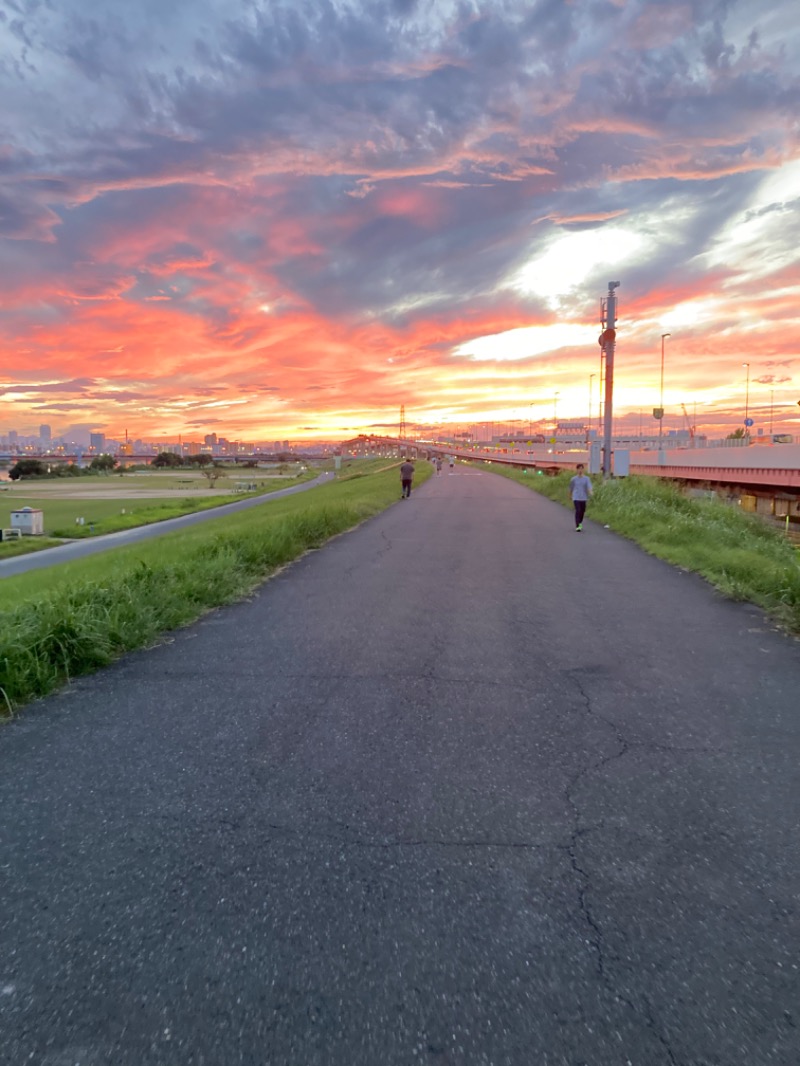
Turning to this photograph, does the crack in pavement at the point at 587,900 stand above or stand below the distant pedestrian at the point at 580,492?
below

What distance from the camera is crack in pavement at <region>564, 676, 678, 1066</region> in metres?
2.16

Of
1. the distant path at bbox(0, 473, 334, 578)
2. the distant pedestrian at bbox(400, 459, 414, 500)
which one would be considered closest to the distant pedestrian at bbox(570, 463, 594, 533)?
the distant pedestrian at bbox(400, 459, 414, 500)

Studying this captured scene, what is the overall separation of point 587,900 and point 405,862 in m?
0.82

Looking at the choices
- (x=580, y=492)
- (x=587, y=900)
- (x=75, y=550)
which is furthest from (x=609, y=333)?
(x=75, y=550)

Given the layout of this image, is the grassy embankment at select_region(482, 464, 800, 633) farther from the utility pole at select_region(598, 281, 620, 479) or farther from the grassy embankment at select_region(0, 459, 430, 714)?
the grassy embankment at select_region(0, 459, 430, 714)

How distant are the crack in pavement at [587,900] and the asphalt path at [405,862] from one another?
1cm

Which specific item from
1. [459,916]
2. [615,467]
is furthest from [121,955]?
[615,467]

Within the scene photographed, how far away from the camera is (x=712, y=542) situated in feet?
43.3

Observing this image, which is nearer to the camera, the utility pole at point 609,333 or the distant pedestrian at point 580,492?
the distant pedestrian at point 580,492

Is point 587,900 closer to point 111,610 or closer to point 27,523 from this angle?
point 111,610

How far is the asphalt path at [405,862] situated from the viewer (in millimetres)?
2154

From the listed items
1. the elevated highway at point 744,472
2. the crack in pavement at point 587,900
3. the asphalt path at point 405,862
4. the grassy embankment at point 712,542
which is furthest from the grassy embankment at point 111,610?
the elevated highway at point 744,472

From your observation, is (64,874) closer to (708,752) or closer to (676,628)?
(708,752)

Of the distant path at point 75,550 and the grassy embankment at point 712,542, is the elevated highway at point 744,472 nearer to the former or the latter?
the grassy embankment at point 712,542
